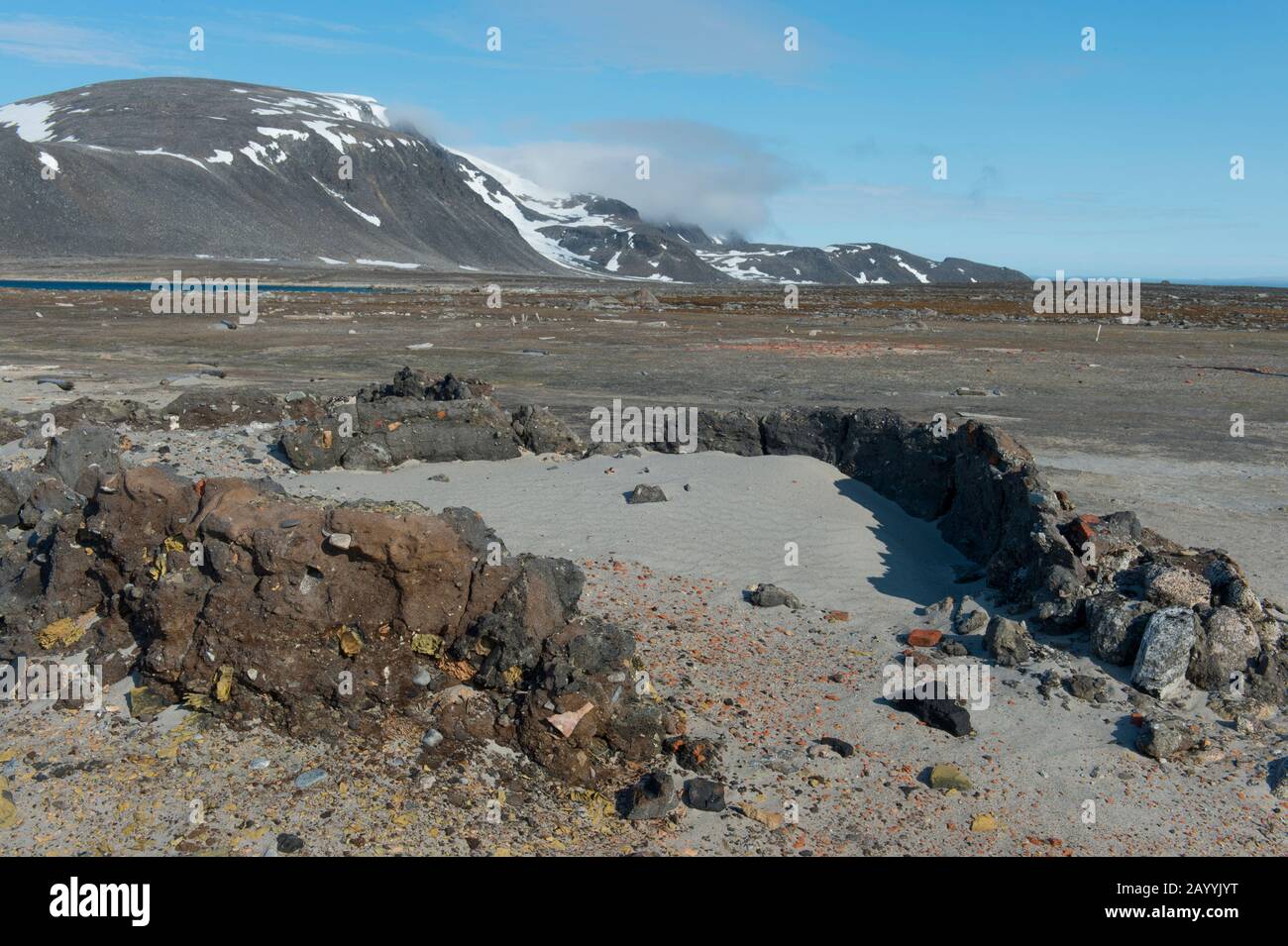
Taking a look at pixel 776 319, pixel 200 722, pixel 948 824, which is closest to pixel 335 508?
pixel 200 722

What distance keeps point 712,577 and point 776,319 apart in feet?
147

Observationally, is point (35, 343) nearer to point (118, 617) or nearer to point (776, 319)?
point (118, 617)

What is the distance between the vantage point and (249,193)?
454 ft

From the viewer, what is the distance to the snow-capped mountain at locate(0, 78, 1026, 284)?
384ft

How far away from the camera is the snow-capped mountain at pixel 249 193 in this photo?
11712 cm

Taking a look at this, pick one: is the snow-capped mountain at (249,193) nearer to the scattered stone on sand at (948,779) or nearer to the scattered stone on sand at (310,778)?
the scattered stone on sand at (310,778)

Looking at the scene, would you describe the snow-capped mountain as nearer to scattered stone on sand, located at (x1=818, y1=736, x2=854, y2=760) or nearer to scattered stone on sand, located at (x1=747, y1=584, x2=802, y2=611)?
scattered stone on sand, located at (x1=747, y1=584, x2=802, y2=611)

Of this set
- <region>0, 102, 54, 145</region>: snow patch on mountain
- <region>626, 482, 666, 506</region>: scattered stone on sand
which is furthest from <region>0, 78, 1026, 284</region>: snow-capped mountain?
<region>626, 482, 666, 506</region>: scattered stone on sand

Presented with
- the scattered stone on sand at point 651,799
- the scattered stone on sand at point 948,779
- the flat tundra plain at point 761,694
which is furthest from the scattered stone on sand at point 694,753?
the scattered stone on sand at point 948,779

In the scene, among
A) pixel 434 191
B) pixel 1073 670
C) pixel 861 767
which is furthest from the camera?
pixel 434 191

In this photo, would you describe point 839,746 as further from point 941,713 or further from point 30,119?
point 30,119

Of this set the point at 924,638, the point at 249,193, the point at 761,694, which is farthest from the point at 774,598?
the point at 249,193

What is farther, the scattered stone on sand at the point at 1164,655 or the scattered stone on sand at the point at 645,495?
the scattered stone on sand at the point at 645,495

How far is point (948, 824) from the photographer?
5.62 meters
